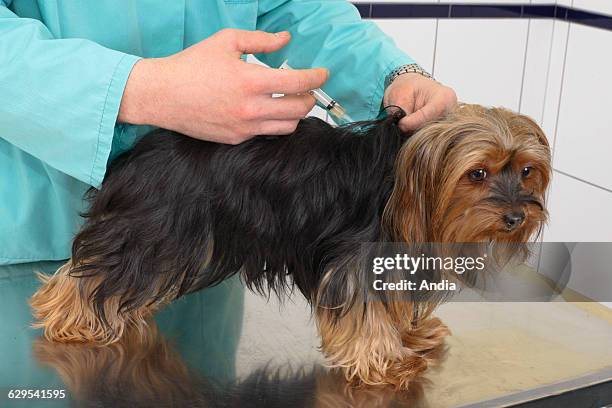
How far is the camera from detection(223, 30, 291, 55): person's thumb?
111cm

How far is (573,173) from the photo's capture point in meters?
2.92

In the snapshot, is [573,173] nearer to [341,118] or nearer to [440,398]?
[341,118]

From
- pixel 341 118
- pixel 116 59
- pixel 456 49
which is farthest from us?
pixel 456 49

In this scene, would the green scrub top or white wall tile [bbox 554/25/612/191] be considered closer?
the green scrub top

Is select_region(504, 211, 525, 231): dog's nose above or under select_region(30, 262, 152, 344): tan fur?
above

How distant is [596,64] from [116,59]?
2.07 m

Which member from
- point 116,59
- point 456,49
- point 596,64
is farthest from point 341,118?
point 596,64

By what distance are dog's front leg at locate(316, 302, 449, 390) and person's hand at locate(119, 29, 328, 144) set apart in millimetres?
287

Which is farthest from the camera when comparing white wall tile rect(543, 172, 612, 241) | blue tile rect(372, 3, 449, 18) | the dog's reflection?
white wall tile rect(543, 172, 612, 241)

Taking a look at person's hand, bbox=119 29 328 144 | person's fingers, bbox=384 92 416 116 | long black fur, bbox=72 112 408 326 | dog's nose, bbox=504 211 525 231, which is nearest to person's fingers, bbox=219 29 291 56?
person's hand, bbox=119 29 328 144

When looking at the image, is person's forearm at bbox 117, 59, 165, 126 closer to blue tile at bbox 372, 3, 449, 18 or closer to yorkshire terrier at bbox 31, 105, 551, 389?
yorkshire terrier at bbox 31, 105, 551, 389

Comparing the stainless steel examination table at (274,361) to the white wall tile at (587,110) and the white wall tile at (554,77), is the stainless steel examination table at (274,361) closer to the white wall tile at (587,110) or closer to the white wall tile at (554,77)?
the white wall tile at (587,110)

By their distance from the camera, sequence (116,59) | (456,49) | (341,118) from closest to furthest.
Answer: (116,59), (341,118), (456,49)

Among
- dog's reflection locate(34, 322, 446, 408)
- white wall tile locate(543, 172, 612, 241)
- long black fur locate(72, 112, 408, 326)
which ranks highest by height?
long black fur locate(72, 112, 408, 326)
